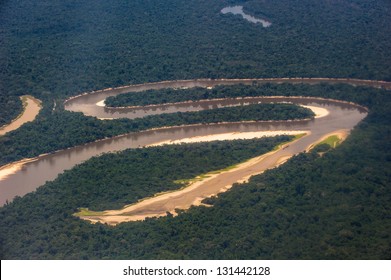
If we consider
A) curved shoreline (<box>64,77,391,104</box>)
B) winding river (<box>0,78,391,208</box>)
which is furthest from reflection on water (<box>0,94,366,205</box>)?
curved shoreline (<box>64,77,391,104</box>)

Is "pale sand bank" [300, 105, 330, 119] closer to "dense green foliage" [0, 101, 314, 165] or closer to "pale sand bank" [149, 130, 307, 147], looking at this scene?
"dense green foliage" [0, 101, 314, 165]

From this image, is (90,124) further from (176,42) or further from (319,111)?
(176,42)

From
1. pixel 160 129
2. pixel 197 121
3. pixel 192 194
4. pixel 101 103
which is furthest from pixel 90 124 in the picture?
pixel 192 194

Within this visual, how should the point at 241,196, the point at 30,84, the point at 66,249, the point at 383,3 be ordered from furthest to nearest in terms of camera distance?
1. the point at 383,3
2. the point at 30,84
3. the point at 241,196
4. the point at 66,249

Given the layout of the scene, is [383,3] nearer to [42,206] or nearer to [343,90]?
[343,90]

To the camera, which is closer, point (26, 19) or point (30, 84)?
point (30, 84)

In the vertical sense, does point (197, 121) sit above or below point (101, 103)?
below

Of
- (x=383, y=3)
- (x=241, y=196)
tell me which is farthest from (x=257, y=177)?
(x=383, y=3)
